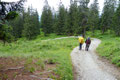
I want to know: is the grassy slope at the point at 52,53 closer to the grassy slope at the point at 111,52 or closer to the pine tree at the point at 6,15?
the pine tree at the point at 6,15

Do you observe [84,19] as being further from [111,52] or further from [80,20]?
[111,52]

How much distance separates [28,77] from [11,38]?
2.24 m

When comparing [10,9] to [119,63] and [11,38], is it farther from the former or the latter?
[119,63]

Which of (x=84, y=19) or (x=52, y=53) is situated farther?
(x=84, y=19)

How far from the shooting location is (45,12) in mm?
46938

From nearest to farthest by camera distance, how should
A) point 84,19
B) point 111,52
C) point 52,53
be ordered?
1. point 111,52
2. point 52,53
3. point 84,19

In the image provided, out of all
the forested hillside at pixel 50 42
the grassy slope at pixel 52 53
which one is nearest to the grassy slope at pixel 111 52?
the forested hillside at pixel 50 42

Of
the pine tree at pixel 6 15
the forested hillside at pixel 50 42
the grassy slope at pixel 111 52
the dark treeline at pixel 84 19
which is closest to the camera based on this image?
the pine tree at pixel 6 15

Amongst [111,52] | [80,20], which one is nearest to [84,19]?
[80,20]

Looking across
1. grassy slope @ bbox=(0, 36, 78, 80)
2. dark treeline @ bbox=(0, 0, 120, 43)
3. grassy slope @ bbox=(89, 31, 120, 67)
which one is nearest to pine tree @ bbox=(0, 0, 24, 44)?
grassy slope @ bbox=(0, 36, 78, 80)

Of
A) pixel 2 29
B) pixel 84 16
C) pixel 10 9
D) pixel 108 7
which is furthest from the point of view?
pixel 108 7

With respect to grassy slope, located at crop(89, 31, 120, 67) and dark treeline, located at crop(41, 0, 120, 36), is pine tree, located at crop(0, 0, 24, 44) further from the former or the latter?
dark treeline, located at crop(41, 0, 120, 36)

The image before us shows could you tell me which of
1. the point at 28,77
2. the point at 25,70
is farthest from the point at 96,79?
the point at 25,70

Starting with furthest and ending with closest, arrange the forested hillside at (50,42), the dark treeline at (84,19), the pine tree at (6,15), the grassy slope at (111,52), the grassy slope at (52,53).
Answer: the dark treeline at (84,19)
the grassy slope at (111,52)
the grassy slope at (52,53)
the forested hillside at (50,42)
the pine tree at (6,15)
